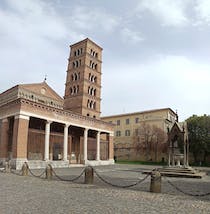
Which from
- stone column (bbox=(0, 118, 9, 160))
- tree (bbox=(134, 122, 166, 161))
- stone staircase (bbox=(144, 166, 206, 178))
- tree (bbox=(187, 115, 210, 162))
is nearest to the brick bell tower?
tree (bbox=(134, 122, 166, 161))

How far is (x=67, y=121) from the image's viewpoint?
32.0 metres

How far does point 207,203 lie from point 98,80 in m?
37.8

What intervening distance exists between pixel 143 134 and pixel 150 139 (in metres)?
1.85

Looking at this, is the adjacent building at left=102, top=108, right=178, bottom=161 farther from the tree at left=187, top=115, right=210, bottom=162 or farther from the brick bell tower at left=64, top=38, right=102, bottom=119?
the brick bell tower at left=64, top=38, right=102, bottom=119

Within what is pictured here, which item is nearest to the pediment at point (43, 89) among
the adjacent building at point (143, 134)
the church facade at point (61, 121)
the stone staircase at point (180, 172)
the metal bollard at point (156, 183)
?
the church facade at point (61, 121)

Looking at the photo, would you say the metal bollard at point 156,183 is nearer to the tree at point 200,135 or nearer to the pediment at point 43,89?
the pediment at point 43,89

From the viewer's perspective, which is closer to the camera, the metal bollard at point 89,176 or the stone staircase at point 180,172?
the metal bollard at point 89,176

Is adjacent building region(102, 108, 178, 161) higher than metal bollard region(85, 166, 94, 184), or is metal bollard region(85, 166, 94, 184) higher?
adjacent building region(102, 108, 178, 161)

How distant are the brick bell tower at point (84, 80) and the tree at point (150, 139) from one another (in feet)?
42.0

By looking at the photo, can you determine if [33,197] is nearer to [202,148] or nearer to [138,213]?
[138,213]

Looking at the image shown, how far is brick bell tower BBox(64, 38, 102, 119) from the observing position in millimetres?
41688

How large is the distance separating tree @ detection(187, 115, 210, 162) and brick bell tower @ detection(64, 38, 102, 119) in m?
16.4

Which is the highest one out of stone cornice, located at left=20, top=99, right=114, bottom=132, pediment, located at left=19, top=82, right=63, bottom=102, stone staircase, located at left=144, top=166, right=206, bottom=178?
pediment, located at left=19, top=82, right=63, bottom=102

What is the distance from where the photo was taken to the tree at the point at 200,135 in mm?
42844
